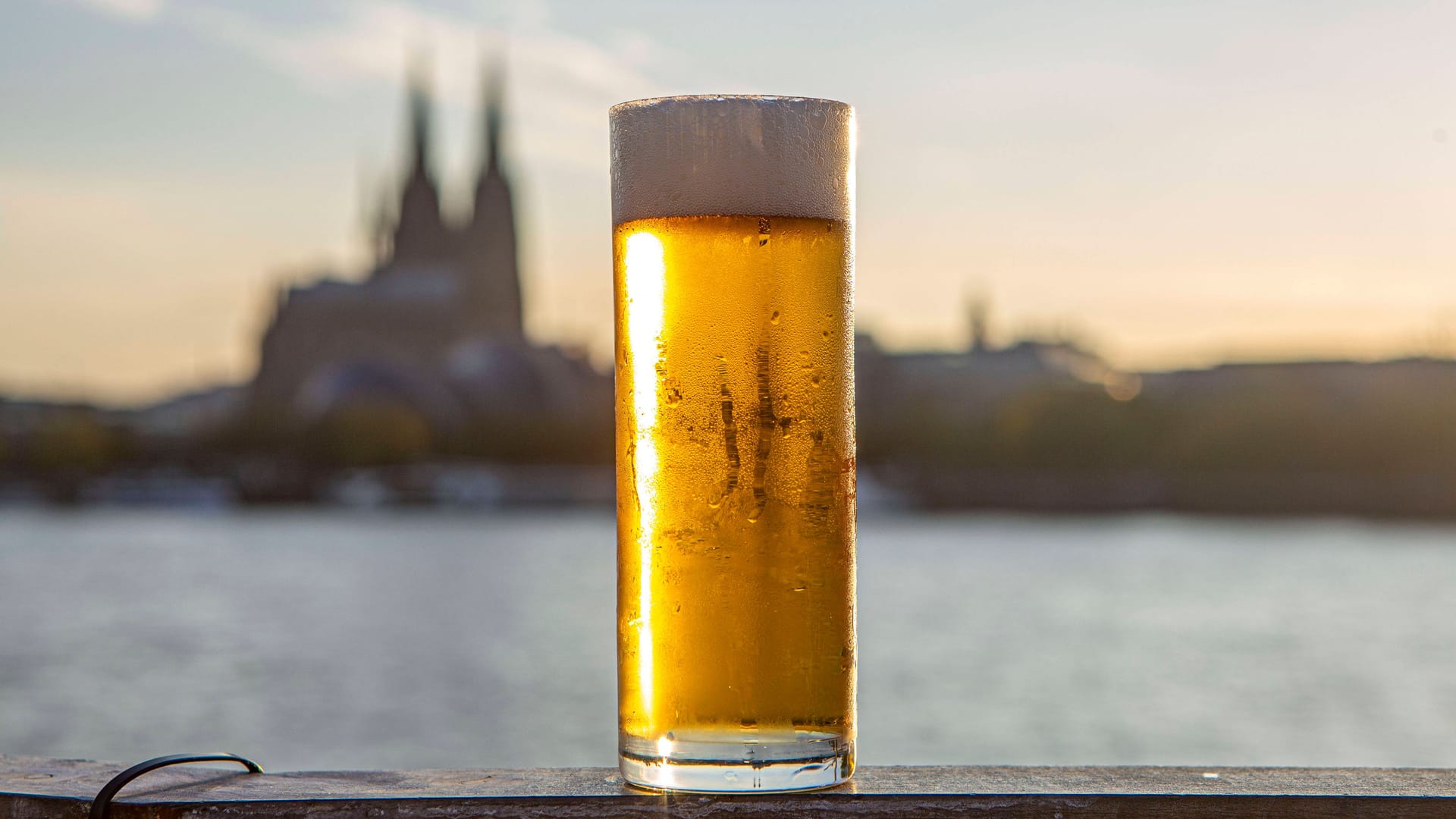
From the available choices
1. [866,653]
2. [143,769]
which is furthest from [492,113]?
[143,769]

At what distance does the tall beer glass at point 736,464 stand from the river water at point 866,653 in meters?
11.3

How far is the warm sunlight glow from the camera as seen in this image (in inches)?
37.8

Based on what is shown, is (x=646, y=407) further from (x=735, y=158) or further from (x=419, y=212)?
(x=419, y=212)

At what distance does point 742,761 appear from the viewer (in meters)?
0.94

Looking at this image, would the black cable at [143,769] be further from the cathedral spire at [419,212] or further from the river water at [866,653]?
the cathedral spire at [419,212]

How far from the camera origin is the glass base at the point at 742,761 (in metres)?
0.94

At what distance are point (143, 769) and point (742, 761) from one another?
40 cm

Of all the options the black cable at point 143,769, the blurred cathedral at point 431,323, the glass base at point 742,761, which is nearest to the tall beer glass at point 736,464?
the glass base at point 742,761

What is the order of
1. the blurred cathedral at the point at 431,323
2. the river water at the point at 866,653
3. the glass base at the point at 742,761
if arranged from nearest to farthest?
the glass base at the point at 742,761, the river water at the point at 866,653, the blurred cathedral at the point at 431,323

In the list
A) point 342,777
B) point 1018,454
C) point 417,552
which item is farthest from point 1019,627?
point 1018,454

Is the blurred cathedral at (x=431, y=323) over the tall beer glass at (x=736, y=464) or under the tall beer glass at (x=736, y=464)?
over

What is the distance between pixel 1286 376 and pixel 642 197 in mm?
69630

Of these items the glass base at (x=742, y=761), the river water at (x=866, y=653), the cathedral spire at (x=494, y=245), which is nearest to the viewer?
the glass base at (x=742, y=761)

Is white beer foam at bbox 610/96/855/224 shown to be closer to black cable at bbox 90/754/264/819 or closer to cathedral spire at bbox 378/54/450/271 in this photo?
black cable at bbox 90/754/264/819
